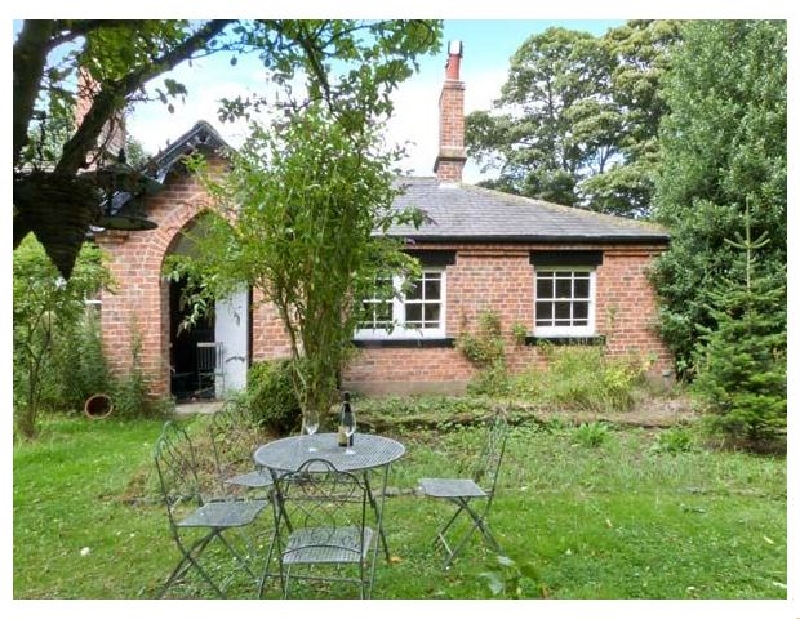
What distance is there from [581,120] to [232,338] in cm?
1095

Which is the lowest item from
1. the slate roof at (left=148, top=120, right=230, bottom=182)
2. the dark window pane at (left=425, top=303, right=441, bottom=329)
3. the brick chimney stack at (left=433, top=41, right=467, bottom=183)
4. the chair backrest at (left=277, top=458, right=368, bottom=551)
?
the chair backrest at (left=277, top=458, right=368, bottom=551)

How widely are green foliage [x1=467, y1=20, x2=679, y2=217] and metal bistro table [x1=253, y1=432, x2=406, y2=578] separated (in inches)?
463

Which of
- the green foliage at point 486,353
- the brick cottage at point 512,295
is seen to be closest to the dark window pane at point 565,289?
the brick cottage at point 512,295

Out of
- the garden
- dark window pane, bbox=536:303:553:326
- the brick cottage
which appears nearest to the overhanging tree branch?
the garden

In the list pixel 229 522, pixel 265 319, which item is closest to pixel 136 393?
pixel 265 319

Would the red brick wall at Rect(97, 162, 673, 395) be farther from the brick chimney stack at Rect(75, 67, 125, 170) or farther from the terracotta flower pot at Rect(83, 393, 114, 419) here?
the brick chimney stack at Rect(75, 67, 125, 170)

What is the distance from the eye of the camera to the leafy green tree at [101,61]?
245 centimetres

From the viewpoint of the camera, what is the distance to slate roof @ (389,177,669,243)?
7719mm

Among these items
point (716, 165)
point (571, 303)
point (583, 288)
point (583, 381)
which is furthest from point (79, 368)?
point (716, 165)

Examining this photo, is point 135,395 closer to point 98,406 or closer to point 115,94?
point 98,406

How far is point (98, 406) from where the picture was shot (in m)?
6.67

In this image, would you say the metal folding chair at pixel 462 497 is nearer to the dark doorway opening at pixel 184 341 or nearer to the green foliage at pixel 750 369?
the green foliage at pixel 750 369

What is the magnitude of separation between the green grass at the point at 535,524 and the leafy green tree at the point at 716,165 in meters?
3.06

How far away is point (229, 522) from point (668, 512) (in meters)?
2.97
